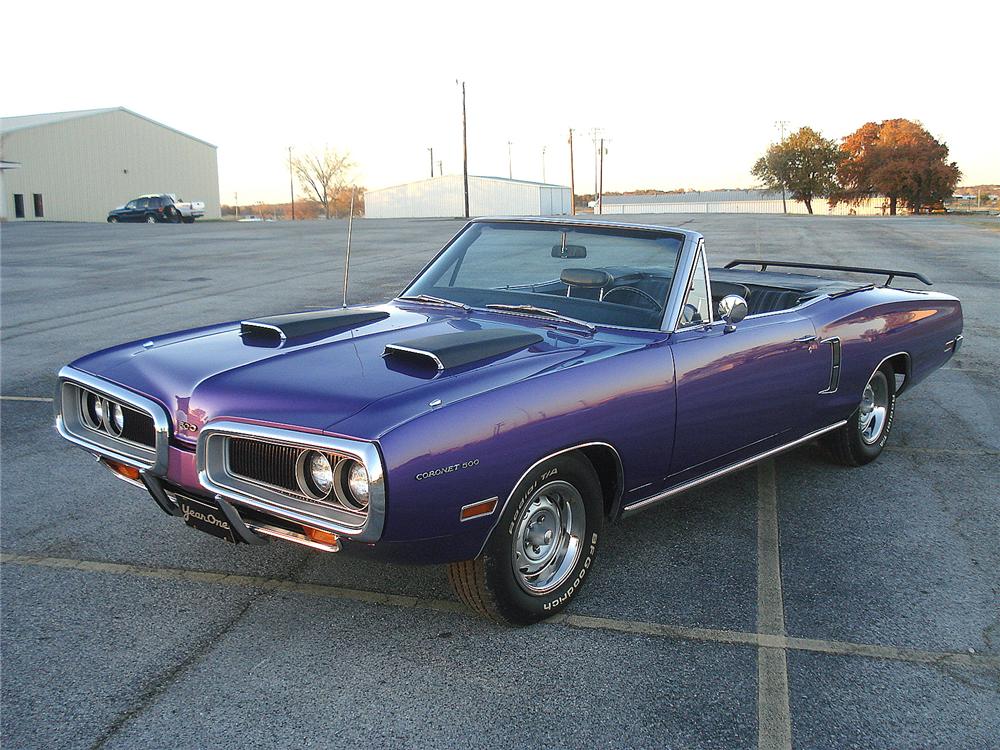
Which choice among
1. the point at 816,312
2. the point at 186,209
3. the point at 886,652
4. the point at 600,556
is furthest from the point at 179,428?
the point at 186,209

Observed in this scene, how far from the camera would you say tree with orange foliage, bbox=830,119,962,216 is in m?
79.4

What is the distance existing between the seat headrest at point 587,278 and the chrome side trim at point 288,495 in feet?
6.40

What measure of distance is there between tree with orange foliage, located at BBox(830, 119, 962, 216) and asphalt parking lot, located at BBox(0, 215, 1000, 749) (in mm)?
80297

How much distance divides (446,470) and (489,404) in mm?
306

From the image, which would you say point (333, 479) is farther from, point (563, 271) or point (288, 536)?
point (563, 271)

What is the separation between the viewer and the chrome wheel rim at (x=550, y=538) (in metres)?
3.46

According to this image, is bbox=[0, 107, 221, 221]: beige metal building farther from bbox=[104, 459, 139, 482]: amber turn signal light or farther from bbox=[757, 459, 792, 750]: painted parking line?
bbox=[757, 459, 792, 750]: painted parking line

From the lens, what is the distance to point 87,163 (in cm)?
5734

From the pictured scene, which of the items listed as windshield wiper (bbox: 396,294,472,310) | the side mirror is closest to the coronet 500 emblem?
windshield wiper (bbox: 396,294,472,310)

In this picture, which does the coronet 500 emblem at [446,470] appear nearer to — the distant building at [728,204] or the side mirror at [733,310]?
the side mirror at [733,310]

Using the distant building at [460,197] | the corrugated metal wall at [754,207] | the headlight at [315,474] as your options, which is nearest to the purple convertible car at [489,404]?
the headlight at [315,474]

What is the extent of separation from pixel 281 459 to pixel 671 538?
2.10 meters

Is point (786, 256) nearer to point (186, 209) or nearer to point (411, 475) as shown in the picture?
point (411, 475)

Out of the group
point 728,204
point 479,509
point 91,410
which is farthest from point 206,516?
point 728,204
